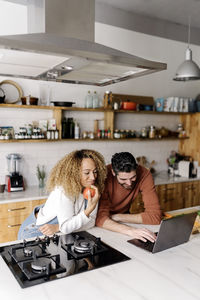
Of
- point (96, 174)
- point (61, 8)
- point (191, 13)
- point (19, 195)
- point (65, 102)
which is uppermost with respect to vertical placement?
point (191, 13)

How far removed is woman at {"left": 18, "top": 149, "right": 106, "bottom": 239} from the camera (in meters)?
2.11

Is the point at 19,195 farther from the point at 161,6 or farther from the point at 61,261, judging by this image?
the point at 161,6

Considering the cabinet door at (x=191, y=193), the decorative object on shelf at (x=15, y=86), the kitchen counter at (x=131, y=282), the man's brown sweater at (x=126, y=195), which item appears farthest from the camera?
the cabinet door at (x=191, y=193)

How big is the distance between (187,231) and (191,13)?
13.2 ft

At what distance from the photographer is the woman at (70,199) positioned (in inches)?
83.0

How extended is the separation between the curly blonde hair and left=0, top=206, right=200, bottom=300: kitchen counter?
592 mm

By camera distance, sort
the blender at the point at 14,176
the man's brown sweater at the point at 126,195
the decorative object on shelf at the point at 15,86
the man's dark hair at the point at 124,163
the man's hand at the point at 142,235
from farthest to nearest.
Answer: the decorative object on shelf at the point at 15,86, the blender at the point at 14,176, the man's brown sweater at the point at 126,195, the man's dark hair at the point at 124,163, the man's hand at the point at 142,235

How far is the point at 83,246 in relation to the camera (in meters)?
1.86

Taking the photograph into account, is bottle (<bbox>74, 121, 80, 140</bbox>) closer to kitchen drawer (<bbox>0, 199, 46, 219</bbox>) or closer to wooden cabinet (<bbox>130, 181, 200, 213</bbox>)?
kitchen drawer (<bbox>0, 199, 46, 219</bbox>)

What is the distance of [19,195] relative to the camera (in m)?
3.61

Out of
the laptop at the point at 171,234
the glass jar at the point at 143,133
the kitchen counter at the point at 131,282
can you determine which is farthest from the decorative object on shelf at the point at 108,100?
the kitchen counter at the point at 131,282

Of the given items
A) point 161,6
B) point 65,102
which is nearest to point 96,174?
Answer: point 65,102

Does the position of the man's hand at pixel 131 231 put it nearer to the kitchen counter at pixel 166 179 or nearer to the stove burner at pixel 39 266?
the stove burner at pixel 39 266

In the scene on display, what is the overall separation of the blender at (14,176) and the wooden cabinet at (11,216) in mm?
374
